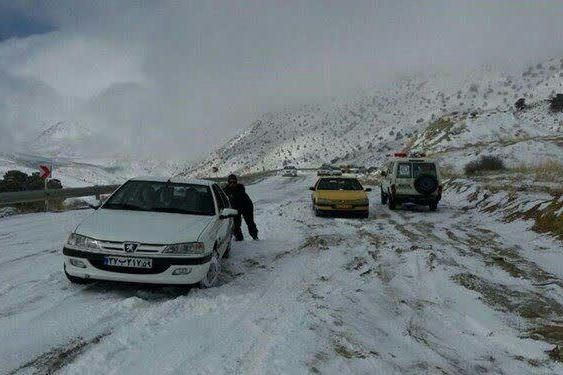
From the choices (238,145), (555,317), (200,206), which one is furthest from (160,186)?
(238,145)

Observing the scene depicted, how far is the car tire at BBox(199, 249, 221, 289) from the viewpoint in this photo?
669cm

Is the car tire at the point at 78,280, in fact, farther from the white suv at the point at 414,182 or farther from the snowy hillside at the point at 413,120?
the snowy hillside at the point at 413,120

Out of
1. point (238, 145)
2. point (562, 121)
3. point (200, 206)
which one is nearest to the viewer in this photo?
point (200, 206)

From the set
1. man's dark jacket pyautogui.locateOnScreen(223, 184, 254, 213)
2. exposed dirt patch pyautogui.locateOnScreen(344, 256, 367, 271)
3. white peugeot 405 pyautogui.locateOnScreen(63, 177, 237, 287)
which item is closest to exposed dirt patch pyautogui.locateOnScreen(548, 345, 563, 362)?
exposed dirt patch pyautogui.locateOnScreen(344, 256, 367, 271)

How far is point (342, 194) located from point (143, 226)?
10.5m

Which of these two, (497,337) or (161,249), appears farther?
(161,249)

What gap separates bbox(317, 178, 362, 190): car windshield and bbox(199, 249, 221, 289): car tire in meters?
10.5

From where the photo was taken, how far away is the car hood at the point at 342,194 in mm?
16234

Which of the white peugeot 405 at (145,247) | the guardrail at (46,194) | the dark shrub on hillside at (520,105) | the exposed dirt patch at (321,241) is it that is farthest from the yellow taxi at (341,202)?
the dark shrub on hillside at (520,105)

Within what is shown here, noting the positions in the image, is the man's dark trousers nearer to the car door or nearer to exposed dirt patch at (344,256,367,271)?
the car door

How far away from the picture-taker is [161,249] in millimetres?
6246

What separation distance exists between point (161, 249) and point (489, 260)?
5.99 m

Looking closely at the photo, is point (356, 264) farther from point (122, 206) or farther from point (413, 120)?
point (413, 120)

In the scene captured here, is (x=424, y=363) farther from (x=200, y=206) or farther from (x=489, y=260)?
(x=489, y=260)
